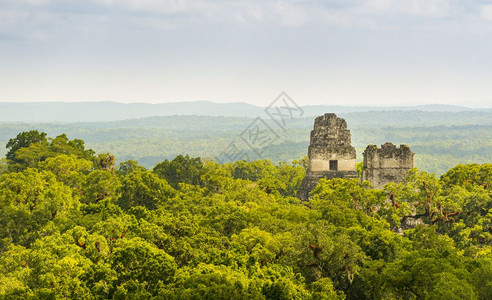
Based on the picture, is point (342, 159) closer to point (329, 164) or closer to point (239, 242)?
point (329, 164)

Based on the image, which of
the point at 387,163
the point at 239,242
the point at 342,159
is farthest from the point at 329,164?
the point at 239,242

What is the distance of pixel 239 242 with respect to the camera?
3278 cm

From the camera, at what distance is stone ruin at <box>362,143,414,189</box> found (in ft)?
176

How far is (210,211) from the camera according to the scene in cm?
3950

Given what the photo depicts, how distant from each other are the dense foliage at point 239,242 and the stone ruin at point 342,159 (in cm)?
327

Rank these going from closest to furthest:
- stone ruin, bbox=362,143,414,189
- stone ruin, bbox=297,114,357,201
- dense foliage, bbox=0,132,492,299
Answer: dense foliage, bbox=0,132,492,299 → stone ruin, bbox=362,143,414,189 → stone ruin, bbox=297,114,357,201

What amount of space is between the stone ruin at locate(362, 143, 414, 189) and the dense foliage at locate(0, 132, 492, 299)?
3123mm

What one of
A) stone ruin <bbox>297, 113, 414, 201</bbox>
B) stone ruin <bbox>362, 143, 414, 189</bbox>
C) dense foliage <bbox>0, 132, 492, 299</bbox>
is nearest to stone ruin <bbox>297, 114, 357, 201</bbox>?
stone ruin <bbox>297, 113, 414, 201</bbox>

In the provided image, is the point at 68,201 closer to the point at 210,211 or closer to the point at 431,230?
the point at 210,211

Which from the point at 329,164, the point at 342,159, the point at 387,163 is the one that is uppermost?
the point at 342,159

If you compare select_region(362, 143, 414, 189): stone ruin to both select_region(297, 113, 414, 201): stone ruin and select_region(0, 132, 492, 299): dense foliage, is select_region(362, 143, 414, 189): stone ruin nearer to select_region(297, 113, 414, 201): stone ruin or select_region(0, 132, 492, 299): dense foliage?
select_region(297, 113, 414, 201): stone ruin

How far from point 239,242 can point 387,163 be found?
Result: 2437 cm

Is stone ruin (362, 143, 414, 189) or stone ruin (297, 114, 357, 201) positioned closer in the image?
stone ruin (362, 143, 414, 189)

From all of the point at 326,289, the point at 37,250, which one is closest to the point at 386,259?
the point at 326,289
